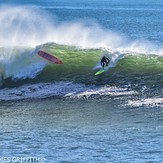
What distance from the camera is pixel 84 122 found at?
29.3m

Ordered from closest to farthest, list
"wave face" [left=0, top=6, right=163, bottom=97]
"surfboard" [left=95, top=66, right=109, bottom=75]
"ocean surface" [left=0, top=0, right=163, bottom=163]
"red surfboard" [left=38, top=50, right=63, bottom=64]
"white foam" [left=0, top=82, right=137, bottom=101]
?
1. "ocean surface" [left=0, top=0, right=163, bottom=163]
2. "white foam" [left=0, top=82, right=137, bottom=101]
3. "wave face" [left=0, top=6, right=163, bottom=97]
4. "surfboard" [left=95, top=66, right=109, bottom=75]
5. "red surfboard" [left=38, top=50, right=63, bottom=64]

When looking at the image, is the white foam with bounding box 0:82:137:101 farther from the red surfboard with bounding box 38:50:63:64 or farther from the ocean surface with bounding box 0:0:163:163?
the red surfboard with bounding box 38:50:63:64

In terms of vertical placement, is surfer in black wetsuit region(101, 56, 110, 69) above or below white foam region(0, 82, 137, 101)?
above

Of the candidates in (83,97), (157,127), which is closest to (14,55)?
(83,97)

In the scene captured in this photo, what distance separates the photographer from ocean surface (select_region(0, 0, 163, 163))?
2472cm

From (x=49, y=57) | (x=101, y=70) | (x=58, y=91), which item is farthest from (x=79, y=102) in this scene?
(x=49, y=57)

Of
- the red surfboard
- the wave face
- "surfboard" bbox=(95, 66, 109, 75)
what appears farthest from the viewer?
the red surfboard

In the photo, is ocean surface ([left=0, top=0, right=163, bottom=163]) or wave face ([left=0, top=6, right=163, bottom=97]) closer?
ocean surface ([left=0, top=0, right=163, bottom=163])

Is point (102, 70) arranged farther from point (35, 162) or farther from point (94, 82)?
point (35, 162)

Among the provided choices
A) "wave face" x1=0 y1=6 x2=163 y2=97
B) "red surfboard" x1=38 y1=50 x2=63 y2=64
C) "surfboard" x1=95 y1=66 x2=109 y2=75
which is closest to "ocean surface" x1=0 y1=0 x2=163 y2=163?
"wave face" x1=0 y1=6 x2=163 y2=97

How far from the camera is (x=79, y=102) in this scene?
110ft

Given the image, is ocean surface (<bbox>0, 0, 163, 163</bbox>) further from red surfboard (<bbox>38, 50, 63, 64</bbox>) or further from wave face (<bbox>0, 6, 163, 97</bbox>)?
red surfboard (<bbox>38, 50, 63, 64</bbox>)

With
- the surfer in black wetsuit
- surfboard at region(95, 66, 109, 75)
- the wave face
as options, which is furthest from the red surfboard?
surfboard at region(95, 66, 109, 75)

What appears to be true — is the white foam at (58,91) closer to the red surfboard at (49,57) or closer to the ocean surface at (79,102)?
the ocean surface at (79,102)
